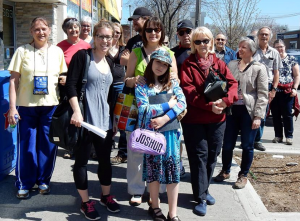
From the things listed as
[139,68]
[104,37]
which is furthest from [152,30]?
[104,37]

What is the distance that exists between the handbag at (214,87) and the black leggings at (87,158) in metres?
1.06

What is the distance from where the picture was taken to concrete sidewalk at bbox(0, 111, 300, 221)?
361 centimetres

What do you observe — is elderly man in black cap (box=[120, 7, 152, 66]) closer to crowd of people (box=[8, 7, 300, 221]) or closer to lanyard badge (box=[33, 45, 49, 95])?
crowd of people (box=[8, 7, 300, 221])

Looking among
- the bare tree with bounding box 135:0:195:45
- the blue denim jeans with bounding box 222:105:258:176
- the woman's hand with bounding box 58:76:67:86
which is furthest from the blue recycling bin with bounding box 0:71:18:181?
the bare tree with bounding box 135:0:195:45

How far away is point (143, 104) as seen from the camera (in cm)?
330

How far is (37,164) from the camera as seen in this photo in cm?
407

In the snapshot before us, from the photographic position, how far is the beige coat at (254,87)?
4324mm

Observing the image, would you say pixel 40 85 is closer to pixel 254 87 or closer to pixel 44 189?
pixel 44 189

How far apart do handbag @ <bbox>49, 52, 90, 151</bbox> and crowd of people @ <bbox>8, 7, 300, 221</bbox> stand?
47 mm

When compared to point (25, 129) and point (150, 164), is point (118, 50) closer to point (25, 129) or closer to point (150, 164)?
point (25, 129)

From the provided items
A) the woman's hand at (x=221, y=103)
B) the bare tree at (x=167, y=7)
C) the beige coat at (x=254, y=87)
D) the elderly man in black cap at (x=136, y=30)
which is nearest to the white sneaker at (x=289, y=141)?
the beige coat at (x=254, y=87)

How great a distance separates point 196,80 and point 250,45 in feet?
3.46

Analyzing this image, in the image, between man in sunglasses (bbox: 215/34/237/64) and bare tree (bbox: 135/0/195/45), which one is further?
bare tree (bbox: 135/0/195/45)

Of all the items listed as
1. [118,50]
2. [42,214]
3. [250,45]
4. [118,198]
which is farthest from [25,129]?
[250,45]
